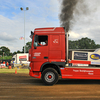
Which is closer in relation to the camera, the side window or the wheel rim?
the wheel rim

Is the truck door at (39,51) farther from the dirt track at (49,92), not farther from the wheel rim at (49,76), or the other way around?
the dirt track at (49,92)

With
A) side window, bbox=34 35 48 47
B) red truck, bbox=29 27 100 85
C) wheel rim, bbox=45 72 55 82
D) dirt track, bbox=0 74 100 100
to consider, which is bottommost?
dirt track, bbox=0 74 100 100

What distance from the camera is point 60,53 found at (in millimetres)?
6582

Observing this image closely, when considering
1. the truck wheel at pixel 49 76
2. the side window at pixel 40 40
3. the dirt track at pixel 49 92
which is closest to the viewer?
the dirt track at pixel 49 92

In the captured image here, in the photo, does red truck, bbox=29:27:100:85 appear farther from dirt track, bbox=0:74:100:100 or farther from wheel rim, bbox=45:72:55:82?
dirt track, bbox=0:74:100:100

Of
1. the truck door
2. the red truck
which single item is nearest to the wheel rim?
the red truck

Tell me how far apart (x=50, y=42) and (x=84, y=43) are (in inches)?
2151

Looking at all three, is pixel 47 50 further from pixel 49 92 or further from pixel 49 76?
pixel 49 92

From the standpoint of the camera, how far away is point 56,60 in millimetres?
6586

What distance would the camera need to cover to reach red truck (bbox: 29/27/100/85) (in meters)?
6.56

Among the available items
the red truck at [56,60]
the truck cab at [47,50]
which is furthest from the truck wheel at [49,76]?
the truck cab at [47,50]

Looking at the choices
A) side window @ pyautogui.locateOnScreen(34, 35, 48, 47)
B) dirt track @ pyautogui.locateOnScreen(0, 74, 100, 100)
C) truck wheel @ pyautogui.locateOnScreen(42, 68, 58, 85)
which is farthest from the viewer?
side window @ pyautogui.locateOnScreen(34, 35, 48, 47)

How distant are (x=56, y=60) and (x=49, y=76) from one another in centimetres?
98

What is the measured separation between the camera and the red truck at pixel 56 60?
6562mm
